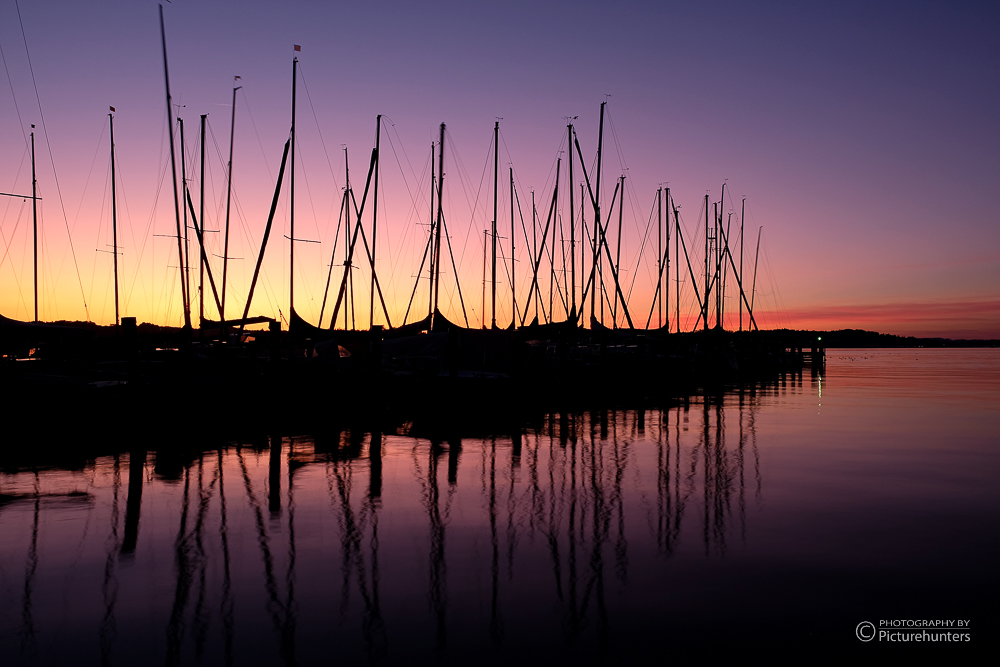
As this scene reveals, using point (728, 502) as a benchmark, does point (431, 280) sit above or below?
above

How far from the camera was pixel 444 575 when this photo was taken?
9875 millimetres

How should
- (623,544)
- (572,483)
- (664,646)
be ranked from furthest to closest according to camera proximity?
(572,483)
(623,544)
(664,646)

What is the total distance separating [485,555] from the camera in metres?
10.8

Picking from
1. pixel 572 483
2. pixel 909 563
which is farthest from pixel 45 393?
pixel 909 563

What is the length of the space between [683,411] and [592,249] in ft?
58.6

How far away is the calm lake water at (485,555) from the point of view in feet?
25.6

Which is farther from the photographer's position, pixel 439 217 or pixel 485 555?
pixel 439 217

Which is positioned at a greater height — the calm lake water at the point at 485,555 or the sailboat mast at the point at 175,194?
the sailboat mast at the point at 175,194

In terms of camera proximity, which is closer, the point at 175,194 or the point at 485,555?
the point at 485,555

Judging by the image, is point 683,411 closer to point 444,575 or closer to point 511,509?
point 511,509

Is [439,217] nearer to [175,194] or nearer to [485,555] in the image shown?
[175,194]

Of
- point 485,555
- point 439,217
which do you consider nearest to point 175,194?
point 439,217

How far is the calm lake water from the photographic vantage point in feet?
25.6

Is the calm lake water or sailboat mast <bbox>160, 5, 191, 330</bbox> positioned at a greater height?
sailboat mast <bbox>160, 5, 191, 330</bbox>
